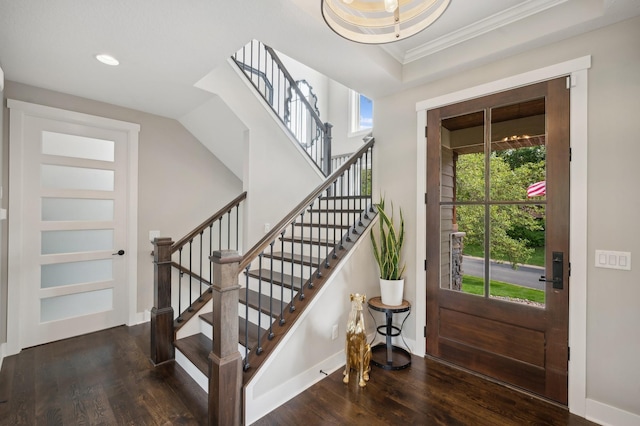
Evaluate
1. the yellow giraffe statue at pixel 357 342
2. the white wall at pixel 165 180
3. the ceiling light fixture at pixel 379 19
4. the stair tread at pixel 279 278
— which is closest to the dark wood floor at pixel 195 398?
the yellow giraffe statue at pixel 357 342

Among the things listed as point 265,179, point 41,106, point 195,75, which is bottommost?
point 265,179

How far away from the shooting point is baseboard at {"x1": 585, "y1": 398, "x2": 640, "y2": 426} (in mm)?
1779

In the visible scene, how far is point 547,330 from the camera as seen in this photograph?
6.77 ft

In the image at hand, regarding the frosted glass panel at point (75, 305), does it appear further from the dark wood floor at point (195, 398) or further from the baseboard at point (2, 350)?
the dark wood floor at point (195, 398)

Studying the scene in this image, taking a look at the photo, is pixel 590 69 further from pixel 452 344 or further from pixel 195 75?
pixel 195 75

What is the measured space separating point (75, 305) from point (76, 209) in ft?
3.30

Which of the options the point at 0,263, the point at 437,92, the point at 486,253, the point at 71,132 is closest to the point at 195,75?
the point at 71,132

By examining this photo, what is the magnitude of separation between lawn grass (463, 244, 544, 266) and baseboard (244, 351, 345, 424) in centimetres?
140

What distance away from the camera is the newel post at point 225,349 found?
66.1 inches

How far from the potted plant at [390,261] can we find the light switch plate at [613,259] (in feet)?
4.31

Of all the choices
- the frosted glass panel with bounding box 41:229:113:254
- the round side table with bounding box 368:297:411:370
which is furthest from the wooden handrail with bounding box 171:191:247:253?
the round side table with bounding box 368:297:411:370

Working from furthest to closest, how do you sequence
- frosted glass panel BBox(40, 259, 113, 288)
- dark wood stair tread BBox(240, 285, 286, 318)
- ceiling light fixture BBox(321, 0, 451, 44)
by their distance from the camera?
frosted glass panel BBox(40, 259, 113, 288) < dark wood stair tread BBox(240, 285, 286, 318) < ceiling light fixture BBox(321, 0, 451, 44)

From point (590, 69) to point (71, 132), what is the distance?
4501 millimetres

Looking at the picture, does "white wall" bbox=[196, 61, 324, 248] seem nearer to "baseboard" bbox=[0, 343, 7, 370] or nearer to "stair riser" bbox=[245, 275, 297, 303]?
"stair riser" bbox=[245, 275, 297, 303]
